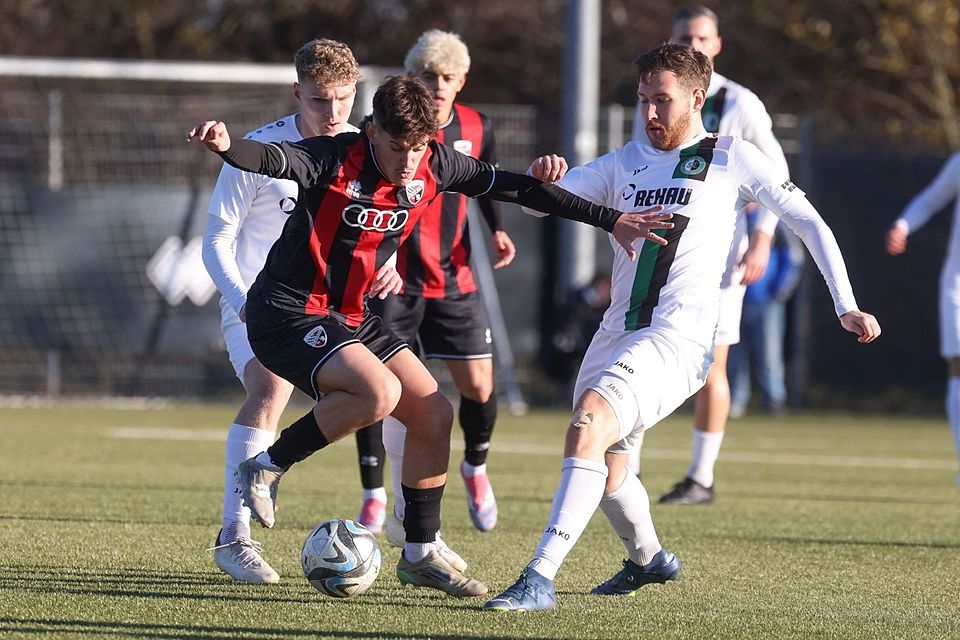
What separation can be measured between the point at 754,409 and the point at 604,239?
2.28 m

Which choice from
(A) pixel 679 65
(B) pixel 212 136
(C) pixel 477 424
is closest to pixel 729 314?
(C) pixel 477 424

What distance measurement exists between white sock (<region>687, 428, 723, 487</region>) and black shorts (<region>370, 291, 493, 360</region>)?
1.46m

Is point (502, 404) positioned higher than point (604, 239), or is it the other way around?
point (604, 239)

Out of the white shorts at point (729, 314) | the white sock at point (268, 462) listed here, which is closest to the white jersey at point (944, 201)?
the white shorts at point (729, 314)

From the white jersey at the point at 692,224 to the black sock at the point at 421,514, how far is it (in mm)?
839

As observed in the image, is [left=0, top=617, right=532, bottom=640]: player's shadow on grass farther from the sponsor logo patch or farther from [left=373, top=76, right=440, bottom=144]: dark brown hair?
the sponsor logo patch

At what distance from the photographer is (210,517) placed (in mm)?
6824

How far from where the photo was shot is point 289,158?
464cm

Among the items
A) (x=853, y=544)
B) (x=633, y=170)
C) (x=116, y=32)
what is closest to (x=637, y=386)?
(x=633, y=170)

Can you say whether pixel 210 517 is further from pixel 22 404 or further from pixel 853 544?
pixel 22 404

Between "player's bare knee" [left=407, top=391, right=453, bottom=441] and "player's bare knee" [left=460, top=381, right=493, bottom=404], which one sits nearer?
"player's bare knee" [left=407, top=391, right=453, bottom=441]

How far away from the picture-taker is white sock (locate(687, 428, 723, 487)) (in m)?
7.68

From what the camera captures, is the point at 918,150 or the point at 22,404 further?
the point at 918,150

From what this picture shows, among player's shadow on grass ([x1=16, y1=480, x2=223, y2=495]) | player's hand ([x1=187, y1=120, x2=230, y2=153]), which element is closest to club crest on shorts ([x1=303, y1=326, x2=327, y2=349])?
player's hand ([x1=187, y1=120, x2=230, y2=153])
